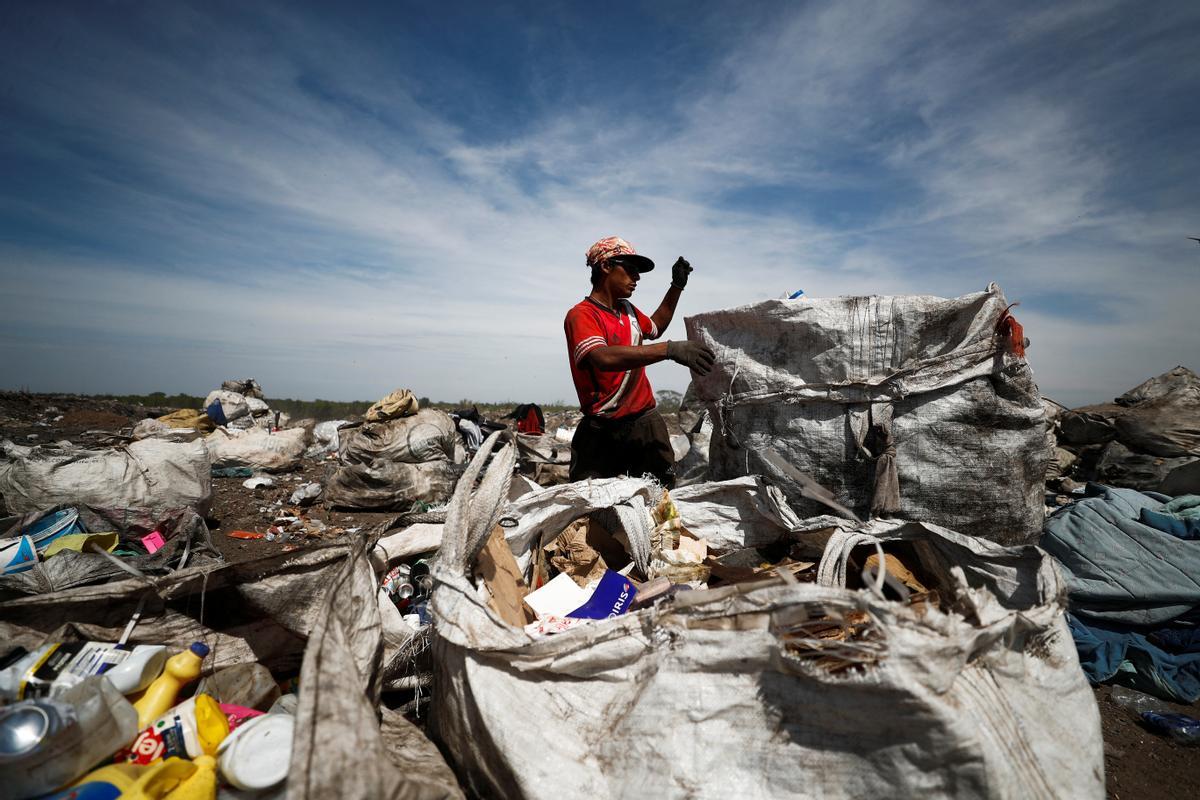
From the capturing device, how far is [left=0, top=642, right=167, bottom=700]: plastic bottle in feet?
3.73

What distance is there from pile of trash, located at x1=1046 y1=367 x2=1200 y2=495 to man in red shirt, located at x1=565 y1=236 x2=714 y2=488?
3.05 metres

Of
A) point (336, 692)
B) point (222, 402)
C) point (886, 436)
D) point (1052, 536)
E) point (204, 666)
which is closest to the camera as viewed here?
point (336, 692)

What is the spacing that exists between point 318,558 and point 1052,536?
2.87m

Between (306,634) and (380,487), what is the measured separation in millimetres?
3283

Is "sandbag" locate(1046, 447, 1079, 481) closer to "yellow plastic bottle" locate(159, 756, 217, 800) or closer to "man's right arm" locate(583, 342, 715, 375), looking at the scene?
"man's right arm" locate(583, 342, 715, 375)

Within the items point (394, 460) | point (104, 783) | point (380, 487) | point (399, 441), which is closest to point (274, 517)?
point (380, 487)

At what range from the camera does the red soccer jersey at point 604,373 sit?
245 centimetres

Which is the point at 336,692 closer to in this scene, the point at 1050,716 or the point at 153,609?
the point at 153,609

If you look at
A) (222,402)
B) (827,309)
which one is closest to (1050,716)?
(827,309)

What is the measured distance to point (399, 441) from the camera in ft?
15.5

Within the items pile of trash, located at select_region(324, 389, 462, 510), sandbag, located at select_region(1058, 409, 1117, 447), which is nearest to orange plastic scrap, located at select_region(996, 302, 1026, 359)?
sandbag, located at select_region(1058, 409, 1117, 447)

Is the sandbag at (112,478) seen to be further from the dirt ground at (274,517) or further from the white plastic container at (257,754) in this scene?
the white plastic container at (257,754)

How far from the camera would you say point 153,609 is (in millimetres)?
1382

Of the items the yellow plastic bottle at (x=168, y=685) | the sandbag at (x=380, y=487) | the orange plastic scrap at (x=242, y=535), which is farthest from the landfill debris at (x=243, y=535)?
the yellow plastic bottle at (x=168, y=685)
